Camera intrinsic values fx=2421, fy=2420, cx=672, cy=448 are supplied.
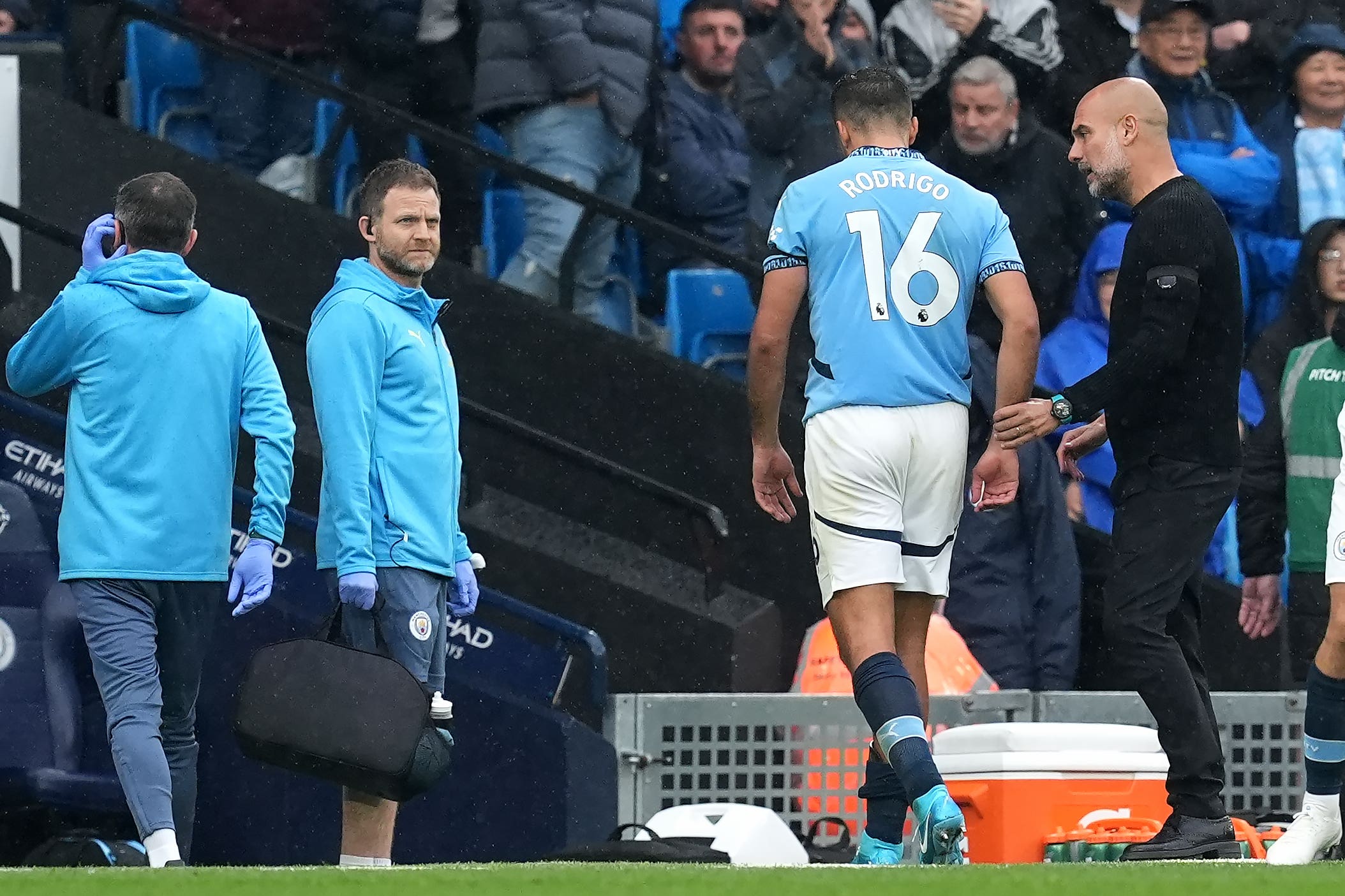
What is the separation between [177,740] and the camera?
267 inches

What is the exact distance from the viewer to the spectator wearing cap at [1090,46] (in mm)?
10945

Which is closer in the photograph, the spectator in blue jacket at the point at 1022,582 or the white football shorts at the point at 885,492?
the white football shorts at the point at 885,492

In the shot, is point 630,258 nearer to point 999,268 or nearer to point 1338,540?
point 999,268

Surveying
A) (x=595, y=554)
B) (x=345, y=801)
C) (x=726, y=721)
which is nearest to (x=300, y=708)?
(x=345, y=801)

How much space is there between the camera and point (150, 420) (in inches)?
265

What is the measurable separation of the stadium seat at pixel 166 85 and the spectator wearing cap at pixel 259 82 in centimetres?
14

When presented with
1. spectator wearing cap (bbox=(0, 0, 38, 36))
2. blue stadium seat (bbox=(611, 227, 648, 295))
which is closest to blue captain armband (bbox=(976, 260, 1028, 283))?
blue stadium seat (bbox=(611, 227, 648, 295))

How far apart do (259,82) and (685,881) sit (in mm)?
6524

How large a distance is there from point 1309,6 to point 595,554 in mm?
4726

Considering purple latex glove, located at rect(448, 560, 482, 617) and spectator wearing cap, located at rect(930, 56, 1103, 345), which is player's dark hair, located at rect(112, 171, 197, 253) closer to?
purple latex glove, located at rect(448, 560, 482, 617)

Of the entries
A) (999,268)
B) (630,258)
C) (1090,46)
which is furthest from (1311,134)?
(999,268)

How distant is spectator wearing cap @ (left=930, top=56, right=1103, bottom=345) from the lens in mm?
10062

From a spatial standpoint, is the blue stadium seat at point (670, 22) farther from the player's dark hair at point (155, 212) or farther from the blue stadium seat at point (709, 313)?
the player's dark hair at point (155, 212)

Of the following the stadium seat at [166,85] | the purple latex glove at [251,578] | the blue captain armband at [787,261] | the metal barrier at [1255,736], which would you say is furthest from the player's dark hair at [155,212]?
the stadium seat at [166,85]
